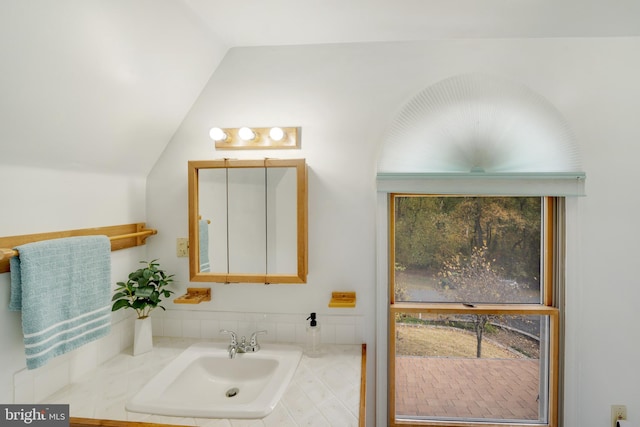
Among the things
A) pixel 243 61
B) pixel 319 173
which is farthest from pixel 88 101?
pixel 319 173

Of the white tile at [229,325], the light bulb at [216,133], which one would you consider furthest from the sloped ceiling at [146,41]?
the white tile at [229,325]

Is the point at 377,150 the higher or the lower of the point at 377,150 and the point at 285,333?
the higher

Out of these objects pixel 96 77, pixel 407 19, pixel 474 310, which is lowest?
pixel 474 310

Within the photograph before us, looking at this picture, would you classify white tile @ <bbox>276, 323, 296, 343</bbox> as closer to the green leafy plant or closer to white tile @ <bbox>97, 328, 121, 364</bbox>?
the green leafy plant

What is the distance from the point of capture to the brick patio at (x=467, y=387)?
1834 millimetres

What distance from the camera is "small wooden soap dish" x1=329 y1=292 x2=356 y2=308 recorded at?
1.73 metres

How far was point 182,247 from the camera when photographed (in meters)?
1.89

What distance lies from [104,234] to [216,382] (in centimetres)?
82

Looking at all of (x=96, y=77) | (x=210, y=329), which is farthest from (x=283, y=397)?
(x=96, y=77)

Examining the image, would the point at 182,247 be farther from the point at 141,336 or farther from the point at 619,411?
the point at 619,411

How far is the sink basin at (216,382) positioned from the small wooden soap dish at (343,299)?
0.91ft

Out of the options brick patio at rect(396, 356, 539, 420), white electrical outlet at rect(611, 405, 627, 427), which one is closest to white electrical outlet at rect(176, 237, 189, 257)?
brick patio at rect(396, 356, 539, 420)

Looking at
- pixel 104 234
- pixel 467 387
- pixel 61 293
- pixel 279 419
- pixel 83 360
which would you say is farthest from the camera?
pixel 467 387

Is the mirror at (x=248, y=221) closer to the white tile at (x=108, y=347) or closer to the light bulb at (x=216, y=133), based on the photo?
the light bulb at (x=216, y=133)
